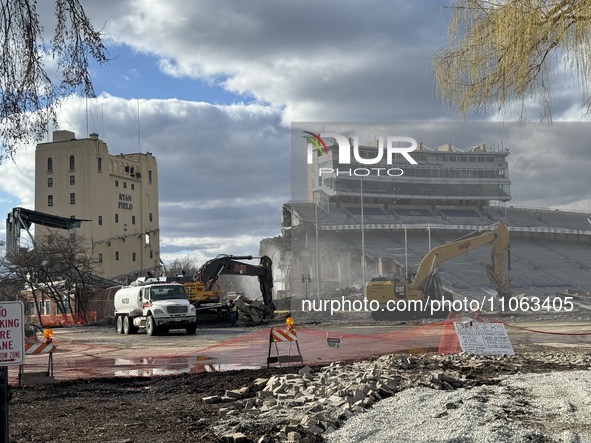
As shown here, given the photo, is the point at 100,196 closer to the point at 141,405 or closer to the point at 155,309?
the point at 155,309

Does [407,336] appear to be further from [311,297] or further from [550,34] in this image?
[311,297]

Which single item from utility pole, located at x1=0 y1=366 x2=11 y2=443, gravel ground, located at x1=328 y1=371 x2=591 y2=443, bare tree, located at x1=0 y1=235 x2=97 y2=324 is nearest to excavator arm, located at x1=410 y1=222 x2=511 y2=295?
bare tree, located at x1=0 y1=235 x2=97 y2=324

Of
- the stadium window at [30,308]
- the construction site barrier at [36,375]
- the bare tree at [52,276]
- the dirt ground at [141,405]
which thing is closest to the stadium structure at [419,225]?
the bare tree at [52,276]

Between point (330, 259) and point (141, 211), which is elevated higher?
point (141, 211)

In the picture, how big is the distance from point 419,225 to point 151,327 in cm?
3208

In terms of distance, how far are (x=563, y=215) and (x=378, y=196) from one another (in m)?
19.5

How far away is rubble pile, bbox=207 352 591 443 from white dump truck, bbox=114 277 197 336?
704 inches

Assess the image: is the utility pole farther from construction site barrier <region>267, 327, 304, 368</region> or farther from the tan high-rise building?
the tan high-rise building

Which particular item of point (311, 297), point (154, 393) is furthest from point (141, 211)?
point (154, 393)

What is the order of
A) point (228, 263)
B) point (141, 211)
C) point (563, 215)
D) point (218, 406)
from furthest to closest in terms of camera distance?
1. point (141, 211)
2. point (563, 215)
3. point (228, 263)
4. point (218, 406)

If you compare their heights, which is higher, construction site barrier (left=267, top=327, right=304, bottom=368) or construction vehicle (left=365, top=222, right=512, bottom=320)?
construction vehicle (left=365, top=222, right=512, bottom=320)

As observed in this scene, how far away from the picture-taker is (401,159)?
180ft

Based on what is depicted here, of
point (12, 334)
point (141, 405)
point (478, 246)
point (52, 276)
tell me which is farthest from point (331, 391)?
point (52, 276)

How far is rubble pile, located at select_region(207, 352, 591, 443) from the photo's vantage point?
8562mm
